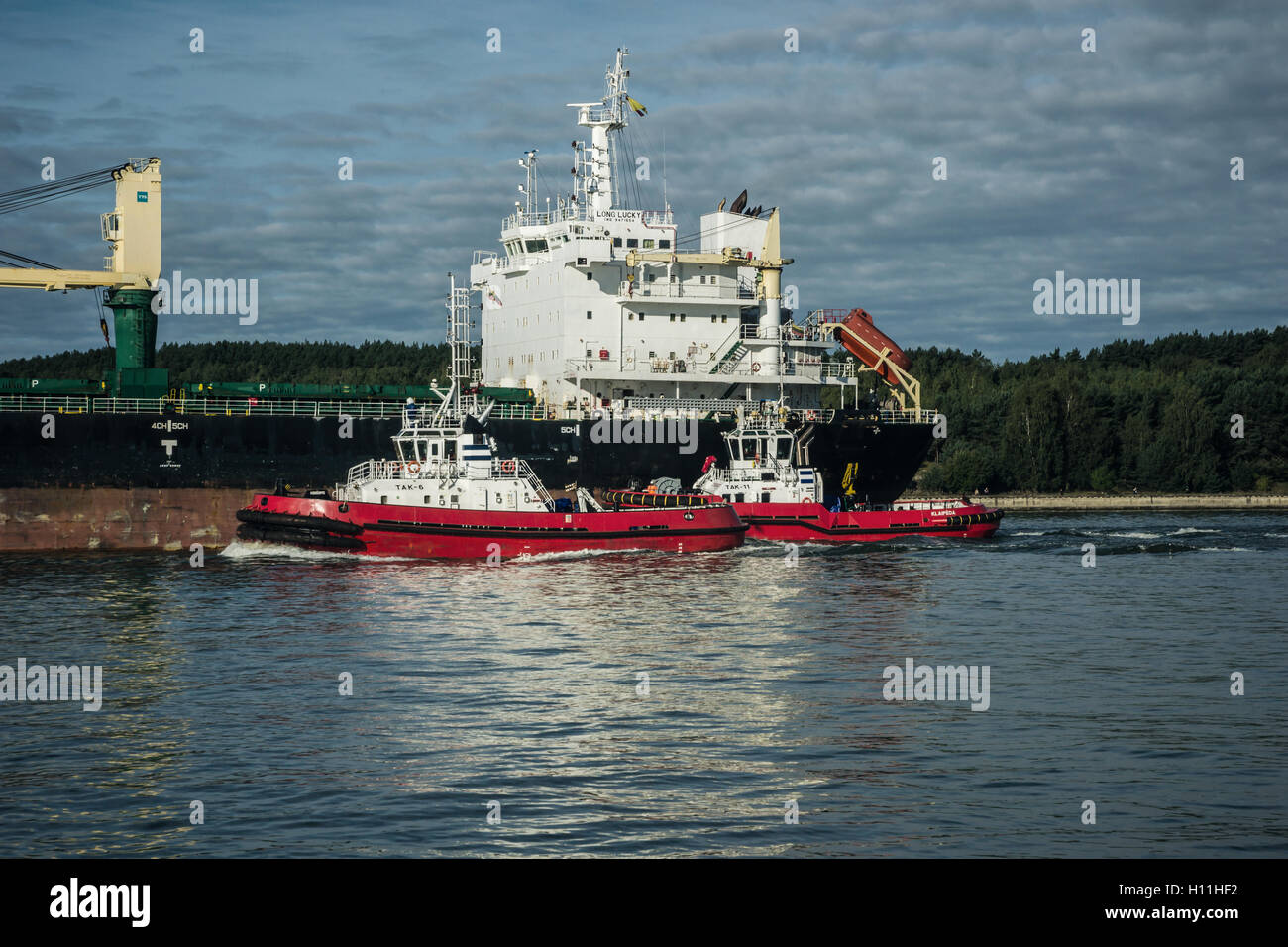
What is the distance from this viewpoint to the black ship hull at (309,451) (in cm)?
4338

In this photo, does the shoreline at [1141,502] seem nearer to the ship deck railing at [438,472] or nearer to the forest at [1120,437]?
the forest at [1120,437]

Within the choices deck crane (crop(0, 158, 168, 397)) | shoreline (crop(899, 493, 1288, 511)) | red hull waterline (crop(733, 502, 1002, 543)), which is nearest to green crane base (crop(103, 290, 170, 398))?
deck crane (crop(0, 158, 168, 397))

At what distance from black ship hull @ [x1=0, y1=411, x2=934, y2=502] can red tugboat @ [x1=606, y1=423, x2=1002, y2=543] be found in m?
1.74

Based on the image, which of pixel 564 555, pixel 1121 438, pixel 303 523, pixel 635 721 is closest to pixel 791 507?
pixel 564 555

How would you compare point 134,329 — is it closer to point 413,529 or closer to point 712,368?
point 413,529

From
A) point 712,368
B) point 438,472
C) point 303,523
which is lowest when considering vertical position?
point 303,523

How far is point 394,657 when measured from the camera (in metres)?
23.2

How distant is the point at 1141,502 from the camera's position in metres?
86.2

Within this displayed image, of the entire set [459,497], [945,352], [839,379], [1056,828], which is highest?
[945,352]

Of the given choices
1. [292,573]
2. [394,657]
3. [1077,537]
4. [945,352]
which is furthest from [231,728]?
[945,352]

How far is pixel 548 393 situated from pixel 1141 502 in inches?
2039

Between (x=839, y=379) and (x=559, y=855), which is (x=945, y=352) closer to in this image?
(x=839, y=379)

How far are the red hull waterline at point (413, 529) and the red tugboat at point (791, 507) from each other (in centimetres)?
498

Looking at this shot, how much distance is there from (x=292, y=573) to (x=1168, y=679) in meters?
24.6
